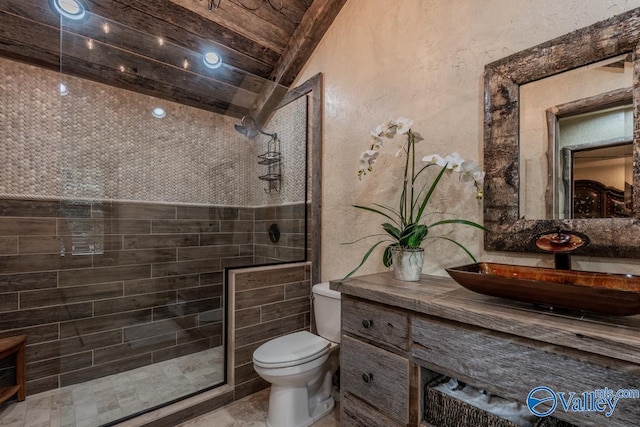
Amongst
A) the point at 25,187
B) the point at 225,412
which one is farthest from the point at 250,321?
the point at 25,187

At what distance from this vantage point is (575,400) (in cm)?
71

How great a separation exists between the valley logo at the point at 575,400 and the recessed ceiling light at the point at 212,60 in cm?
269

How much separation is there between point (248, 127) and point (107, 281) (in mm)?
1642

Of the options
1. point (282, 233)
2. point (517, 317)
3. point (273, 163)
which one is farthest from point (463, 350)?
point (273, 163)

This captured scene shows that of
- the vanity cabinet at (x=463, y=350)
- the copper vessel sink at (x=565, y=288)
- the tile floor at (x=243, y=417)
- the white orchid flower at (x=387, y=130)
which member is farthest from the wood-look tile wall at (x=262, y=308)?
the copper vessel sink at (x=565, y=288)

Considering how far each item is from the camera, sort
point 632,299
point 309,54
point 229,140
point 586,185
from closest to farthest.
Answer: point 632,299, point 586,185, point 309,54, point 229,140

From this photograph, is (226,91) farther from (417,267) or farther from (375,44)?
(417,267)

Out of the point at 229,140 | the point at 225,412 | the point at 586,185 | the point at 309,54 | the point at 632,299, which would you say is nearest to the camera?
the point at 632,299

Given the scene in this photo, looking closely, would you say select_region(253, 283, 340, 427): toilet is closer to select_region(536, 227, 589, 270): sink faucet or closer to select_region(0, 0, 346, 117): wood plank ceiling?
select_region(536, 227, 589, 270): sink faucet

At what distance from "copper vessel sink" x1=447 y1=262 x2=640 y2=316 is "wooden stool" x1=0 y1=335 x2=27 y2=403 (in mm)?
2529

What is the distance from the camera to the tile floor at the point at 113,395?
1698 millimetres

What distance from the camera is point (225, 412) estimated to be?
1.83 meters

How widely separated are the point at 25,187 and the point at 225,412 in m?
2.00

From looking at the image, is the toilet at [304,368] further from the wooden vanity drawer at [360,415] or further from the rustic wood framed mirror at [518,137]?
the rustic wood framed mirror at [518,137]
